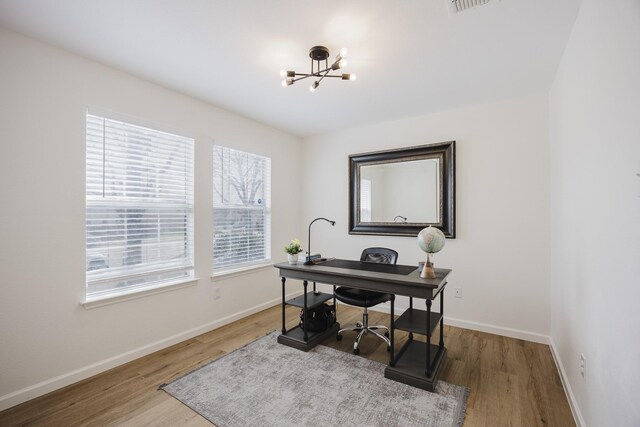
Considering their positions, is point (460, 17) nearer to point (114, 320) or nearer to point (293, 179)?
point (293, 179)

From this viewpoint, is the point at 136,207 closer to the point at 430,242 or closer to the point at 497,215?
the point at 430,242

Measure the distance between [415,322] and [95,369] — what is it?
8.80 feet

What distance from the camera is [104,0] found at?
1.74 metres

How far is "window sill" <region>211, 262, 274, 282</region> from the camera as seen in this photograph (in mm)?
3415

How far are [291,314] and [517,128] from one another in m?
3.41

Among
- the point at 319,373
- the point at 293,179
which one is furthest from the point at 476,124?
the point at 319,373

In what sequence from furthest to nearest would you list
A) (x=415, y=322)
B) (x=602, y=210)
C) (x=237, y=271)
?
(x=237, y=271) < (x=415, y=322) < (x=602, y=210)

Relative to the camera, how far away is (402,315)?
104 inches

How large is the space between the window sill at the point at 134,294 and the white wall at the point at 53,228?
45 millimetres

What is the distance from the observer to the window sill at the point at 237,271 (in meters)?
3.42

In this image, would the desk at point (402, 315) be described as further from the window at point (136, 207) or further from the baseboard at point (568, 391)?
the window at point (136, 207)

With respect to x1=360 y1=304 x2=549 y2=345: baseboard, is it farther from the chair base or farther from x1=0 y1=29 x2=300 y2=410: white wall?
x1=0 y1=29 x2=300 y2=410: white wall

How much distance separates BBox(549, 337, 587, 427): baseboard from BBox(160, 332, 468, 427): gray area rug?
63 cm

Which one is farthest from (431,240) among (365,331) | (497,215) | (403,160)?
(403,160)
